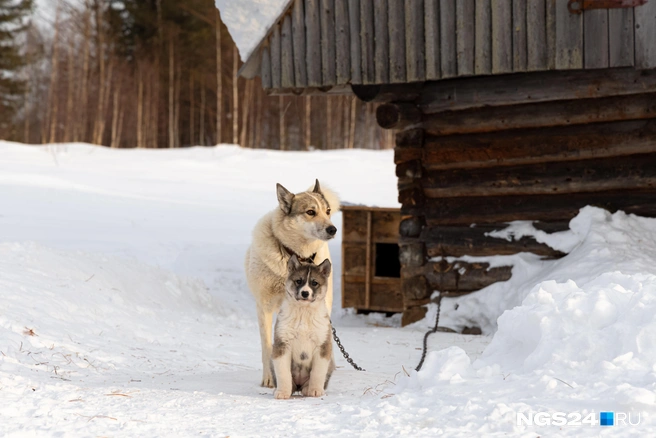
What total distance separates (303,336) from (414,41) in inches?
243

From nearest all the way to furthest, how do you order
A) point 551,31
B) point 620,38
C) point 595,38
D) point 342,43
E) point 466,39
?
point 620,38
point 595,38
point 551,31
point 466,39
point 342,43

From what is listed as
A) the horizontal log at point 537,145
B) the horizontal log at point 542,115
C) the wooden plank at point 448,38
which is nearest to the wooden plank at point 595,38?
the horizontal log at point 542,115

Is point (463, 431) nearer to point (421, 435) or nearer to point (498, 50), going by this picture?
point (421, 435)

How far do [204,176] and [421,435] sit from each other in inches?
833

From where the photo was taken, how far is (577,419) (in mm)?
3945

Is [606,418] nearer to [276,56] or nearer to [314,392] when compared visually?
[314,392]

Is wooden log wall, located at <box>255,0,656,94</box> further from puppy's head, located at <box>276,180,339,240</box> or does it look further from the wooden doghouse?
puppy's head, located at <box>276,180,339,240</box>

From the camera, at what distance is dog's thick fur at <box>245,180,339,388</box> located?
6.50 meters

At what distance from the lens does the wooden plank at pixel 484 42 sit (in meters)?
9.80

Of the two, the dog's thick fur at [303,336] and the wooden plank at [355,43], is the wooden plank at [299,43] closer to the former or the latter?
the wooden plank at [355,43]

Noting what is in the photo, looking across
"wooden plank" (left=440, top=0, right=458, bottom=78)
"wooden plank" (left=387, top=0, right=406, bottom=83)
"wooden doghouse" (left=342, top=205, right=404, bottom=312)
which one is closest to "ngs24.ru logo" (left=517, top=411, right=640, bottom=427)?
"wooden plank" (left=440, top=0, right=458, bottom=78)

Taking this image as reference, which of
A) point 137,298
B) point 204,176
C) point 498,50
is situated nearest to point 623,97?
point 498,50

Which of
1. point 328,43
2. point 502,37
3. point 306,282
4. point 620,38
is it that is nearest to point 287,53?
point 328,43

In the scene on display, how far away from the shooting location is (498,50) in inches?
383
